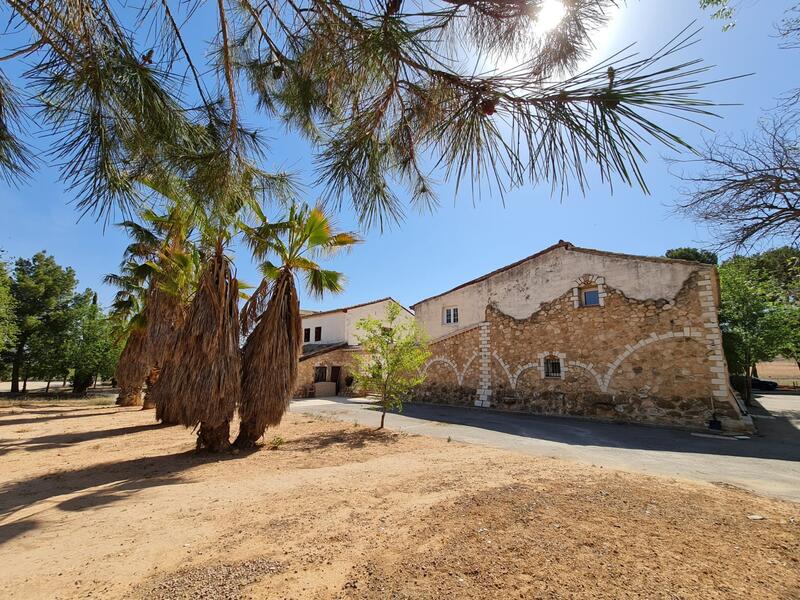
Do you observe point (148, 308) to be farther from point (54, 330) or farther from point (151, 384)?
point (54, 330)

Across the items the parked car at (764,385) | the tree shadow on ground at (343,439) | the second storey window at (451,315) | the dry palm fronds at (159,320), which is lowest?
the parked car at (764,385)

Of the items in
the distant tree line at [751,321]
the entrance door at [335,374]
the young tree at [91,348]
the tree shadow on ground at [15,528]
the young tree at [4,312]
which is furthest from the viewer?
the entrance door at [335,374]

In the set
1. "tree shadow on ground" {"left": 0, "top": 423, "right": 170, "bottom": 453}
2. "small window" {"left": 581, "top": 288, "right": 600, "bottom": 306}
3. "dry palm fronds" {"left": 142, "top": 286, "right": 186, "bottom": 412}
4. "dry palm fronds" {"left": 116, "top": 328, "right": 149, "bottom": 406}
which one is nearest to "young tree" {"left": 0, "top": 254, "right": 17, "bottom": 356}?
"dry palm fronds" {"left": 116, "top": 328, "right": 149, "bottom": 406}

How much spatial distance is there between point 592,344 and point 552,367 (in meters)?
1.99

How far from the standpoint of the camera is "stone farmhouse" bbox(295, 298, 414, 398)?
2350cm

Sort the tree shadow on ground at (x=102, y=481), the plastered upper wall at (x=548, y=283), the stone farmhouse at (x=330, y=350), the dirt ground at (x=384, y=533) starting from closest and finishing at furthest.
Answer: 1. the dirt ground at (x=384, y=533)
2. the tree shadow on ground at (x=102, y=481)
3. the plastered upper wall at (x=548, y=283)
4. the stone farmhouse at (x=330, y=350)

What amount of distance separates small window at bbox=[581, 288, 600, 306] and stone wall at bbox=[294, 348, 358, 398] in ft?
46.9

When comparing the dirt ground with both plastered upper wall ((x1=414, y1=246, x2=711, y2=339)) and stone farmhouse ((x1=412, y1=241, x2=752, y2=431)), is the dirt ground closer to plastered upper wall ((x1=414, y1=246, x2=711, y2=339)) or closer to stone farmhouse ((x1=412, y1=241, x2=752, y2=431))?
stone farmhouse ((x1=412, y1=241, x2=752, y2=431))

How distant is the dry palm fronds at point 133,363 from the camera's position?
14596 millimetres

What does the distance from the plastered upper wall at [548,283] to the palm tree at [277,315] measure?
11.6 metres

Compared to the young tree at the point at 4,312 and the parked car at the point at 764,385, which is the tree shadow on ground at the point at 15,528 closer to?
the young tree at the point at 4,312

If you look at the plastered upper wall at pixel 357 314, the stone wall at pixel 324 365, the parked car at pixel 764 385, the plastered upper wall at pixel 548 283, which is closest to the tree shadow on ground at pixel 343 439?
the plastered upper wall at pixel 548 283

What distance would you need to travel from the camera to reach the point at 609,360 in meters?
13.9

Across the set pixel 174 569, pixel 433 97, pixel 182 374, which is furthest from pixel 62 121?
pixel 182 374
